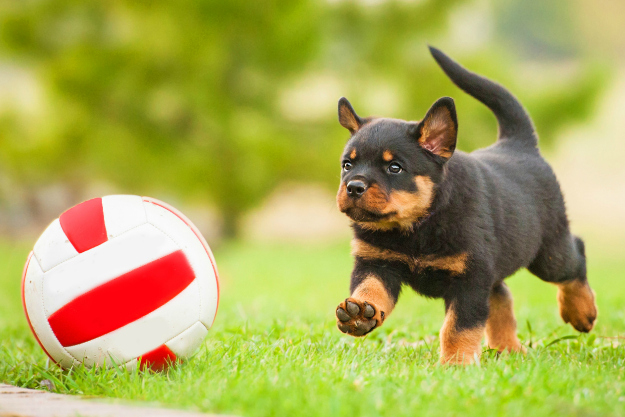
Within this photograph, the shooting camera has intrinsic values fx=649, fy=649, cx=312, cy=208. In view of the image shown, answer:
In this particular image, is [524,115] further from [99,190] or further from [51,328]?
[99,190]

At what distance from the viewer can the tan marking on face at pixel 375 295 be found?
3.09 metres

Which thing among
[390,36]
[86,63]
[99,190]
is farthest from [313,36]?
[99,190]

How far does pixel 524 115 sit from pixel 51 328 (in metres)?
3.11

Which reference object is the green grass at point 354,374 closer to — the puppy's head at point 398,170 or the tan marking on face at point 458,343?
the tan marking on face at point 458,343

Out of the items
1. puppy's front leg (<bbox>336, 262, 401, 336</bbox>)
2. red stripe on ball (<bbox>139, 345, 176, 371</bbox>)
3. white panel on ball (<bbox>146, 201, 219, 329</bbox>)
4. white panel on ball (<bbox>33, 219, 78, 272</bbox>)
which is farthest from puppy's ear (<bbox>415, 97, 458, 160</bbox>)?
white panel on ball (<bbox>33, 219, 78, 272</bbox>)

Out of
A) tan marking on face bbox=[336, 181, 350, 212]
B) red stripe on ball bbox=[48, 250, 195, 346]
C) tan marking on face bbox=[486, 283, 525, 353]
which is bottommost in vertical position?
tan marking on face bbox=[486, 283, 525, 353]

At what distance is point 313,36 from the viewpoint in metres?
17.5

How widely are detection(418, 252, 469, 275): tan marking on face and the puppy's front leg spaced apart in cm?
23

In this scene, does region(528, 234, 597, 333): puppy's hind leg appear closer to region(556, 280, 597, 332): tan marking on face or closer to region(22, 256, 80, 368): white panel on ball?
region(556, 280, 597, 332): tan marking on face

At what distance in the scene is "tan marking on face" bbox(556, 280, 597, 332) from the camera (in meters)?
4.11

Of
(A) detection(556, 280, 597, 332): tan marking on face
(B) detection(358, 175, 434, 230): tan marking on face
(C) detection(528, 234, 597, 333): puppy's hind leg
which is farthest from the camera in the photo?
(A) detection(556, 280, 597, 332): tan marking on face

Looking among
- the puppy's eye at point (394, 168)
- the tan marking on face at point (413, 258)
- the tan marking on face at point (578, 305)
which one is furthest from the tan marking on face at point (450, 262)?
the tan marking on face at point (578, 305)

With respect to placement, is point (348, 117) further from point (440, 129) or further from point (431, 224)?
point (431, 224)

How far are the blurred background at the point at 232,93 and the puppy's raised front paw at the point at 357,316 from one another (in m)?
13.8
